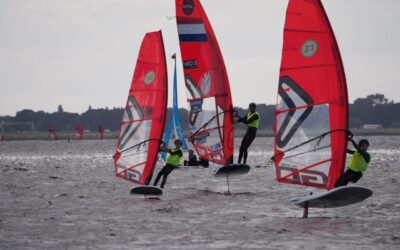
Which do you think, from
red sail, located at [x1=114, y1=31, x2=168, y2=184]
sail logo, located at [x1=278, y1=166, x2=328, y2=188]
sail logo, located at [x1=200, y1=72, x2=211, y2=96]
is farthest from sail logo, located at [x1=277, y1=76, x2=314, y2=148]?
sail logo, located at [x1=200, y1=72, x2=211, y2=96]

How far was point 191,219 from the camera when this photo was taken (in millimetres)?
14188

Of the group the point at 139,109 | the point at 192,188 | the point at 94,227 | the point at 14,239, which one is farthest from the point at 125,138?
the point at 14,239

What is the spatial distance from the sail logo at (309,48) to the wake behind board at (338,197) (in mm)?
2616

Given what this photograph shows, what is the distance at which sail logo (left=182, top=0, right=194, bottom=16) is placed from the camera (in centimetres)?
2150

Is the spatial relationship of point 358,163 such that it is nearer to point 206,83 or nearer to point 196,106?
point 206,83

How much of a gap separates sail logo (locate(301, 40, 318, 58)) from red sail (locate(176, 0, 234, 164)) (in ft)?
23.2

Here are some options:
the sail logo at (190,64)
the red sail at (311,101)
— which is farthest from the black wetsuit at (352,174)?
the sail logo at (190,64)

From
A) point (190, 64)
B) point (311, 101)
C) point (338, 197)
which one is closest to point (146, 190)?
point (190, 64)

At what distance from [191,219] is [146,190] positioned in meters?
4.00

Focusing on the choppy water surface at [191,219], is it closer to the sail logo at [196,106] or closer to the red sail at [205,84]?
the red sail at [205,84]

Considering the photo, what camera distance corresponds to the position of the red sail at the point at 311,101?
13648mm

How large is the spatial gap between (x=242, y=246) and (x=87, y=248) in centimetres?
229

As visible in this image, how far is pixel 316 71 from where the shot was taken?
544 inches

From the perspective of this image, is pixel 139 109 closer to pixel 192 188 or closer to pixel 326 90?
pixel 192 188
